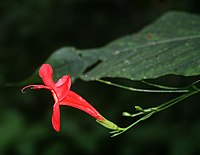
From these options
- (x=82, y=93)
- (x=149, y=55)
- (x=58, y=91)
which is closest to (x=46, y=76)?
(x=58, y=91)

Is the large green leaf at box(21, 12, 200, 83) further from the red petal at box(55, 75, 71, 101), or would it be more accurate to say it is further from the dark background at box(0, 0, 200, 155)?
the dark background at box(0, 0, 200, 155)

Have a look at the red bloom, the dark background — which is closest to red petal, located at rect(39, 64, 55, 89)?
the red bloom

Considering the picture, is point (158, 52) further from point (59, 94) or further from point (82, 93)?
point (82, 93)

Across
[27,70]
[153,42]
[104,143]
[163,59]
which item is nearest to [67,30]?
[27,70]

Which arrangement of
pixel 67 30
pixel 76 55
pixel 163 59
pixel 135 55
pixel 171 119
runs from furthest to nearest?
pixel 67 30, pixel 171 119, pixel 76 55, pixel 135 55, pixel 163 59

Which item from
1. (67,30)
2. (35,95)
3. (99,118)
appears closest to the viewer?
(99,118)

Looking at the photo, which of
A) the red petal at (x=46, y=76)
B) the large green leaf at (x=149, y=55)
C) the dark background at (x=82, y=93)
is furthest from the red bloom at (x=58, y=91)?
the dark background at (x=82, y=93)

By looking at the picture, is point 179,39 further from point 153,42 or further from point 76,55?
point 76,55
